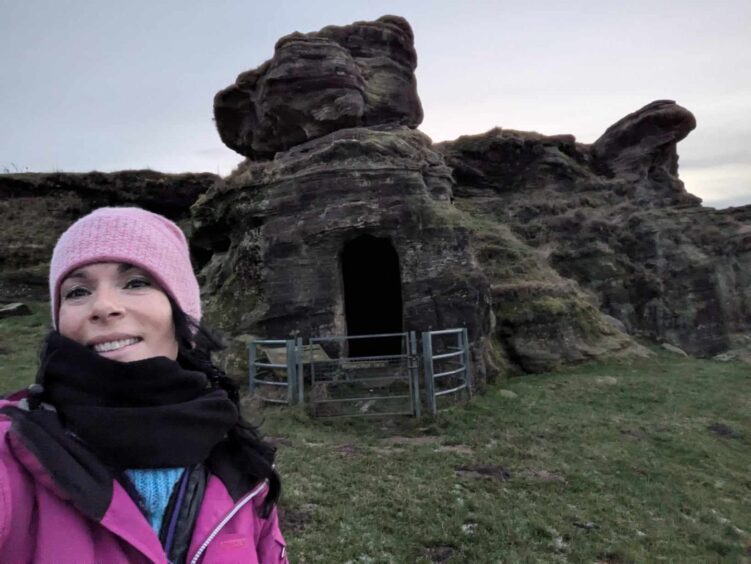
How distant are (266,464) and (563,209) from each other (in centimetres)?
3107

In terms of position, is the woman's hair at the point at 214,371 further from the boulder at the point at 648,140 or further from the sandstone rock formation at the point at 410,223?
the boulder at the point at 648,140

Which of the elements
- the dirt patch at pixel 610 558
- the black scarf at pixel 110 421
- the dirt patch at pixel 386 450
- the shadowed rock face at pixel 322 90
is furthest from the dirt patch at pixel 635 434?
the shadowed rock face at pixel 322 90

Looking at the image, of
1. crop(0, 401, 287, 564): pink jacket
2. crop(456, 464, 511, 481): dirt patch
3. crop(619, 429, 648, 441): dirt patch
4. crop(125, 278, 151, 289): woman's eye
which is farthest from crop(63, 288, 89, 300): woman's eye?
crop(619, 429, 648, 441): dirt patch

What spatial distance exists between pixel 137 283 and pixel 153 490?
716 mm

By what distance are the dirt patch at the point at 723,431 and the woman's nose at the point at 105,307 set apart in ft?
43.1

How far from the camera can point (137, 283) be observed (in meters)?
1.94

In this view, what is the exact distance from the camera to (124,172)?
111 feet

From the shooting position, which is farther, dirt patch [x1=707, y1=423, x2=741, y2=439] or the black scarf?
dirt patch [x1=707, y1=423, x2=741, y2=439]

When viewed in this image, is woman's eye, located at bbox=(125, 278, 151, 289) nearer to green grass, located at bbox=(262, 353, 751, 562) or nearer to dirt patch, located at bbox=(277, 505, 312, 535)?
green grass, located at bbox=(262, 353, 751, 562)

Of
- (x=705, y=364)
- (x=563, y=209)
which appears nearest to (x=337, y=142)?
(x=705, y=364)

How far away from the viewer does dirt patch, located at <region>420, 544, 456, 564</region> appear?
5637 millimetres

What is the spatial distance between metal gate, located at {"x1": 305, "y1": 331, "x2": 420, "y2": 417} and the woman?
9.17 meters

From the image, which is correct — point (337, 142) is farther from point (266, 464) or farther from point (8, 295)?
point (8, 295)

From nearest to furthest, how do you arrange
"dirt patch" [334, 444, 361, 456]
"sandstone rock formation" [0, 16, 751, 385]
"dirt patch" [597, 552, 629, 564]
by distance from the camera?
1. "dirt patch" [597, 552, 629, 564]
2. "dirt patch" [334, 444, 361, 456]
3. "sandstone rock formation" [0, 16, 751, 385]
